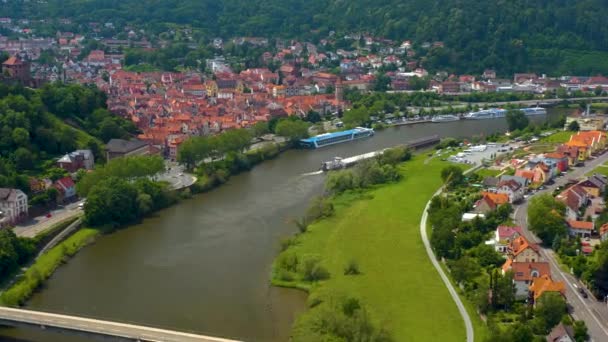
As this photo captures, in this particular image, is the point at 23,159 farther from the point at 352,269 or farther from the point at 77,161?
the point at 352,269

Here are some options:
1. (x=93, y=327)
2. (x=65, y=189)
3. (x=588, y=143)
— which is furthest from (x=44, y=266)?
(x=588, y=143)

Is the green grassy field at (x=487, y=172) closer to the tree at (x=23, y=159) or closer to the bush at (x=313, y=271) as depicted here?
the bush at (x=313, y=271)

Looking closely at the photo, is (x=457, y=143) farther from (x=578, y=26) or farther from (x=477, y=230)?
(x=578, y=26)

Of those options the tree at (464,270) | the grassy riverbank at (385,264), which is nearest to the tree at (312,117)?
the grassy riverbank at (385,264)

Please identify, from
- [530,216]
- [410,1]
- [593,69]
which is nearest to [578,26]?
[593,69]

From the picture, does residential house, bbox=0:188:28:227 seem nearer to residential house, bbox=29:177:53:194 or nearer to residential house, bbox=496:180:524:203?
residential house, bbox=29:177:53:194
